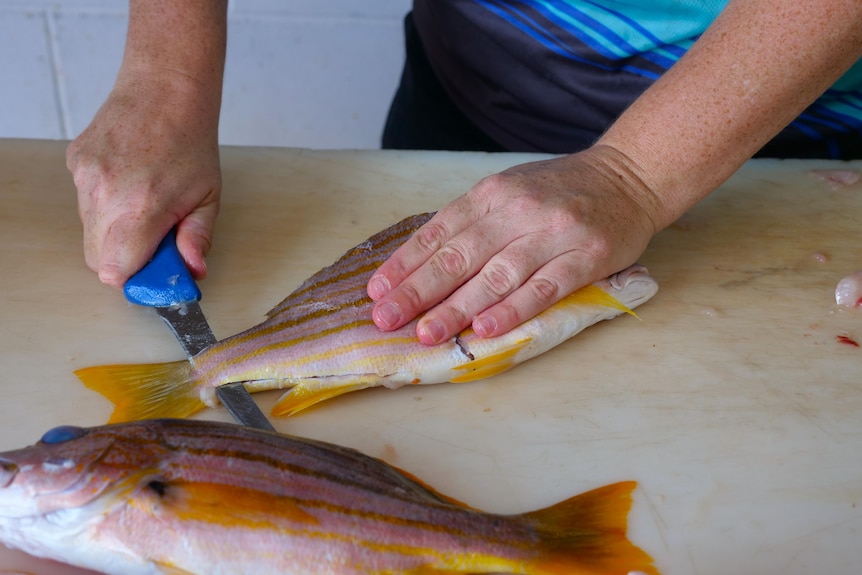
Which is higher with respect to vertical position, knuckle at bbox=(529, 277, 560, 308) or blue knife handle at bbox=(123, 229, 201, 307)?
knuckle at bbox=(529, 277, 560, 308)

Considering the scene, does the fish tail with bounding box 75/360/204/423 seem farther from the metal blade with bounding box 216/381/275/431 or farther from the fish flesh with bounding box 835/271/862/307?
the fish flesh with bounding box 835/271/862/307

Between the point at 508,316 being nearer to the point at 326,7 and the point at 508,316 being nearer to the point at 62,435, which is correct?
the point at 62,435

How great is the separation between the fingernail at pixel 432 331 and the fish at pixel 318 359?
1 centimetres

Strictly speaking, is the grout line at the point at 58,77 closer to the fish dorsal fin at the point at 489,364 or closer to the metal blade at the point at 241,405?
the metal blade at the point at 241,405

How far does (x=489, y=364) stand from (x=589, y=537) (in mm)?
322

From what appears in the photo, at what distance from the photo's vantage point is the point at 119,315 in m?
1.20

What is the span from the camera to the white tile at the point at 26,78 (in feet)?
8.38

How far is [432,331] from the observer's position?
1.08 metres

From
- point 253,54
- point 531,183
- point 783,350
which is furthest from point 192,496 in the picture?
point 253,54

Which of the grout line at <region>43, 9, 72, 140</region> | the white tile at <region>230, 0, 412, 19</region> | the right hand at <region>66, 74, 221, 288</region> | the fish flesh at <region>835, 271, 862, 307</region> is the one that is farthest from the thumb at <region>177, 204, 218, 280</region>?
the grout line at <region>43, 9, 72, 140</region>

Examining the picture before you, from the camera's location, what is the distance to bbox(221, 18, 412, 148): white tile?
8.66 ft

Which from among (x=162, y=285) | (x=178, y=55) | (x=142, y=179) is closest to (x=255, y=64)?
(x=178, y=55)

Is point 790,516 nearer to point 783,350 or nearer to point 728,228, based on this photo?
point 783,350

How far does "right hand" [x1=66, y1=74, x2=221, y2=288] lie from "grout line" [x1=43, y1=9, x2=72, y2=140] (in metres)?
1.43
